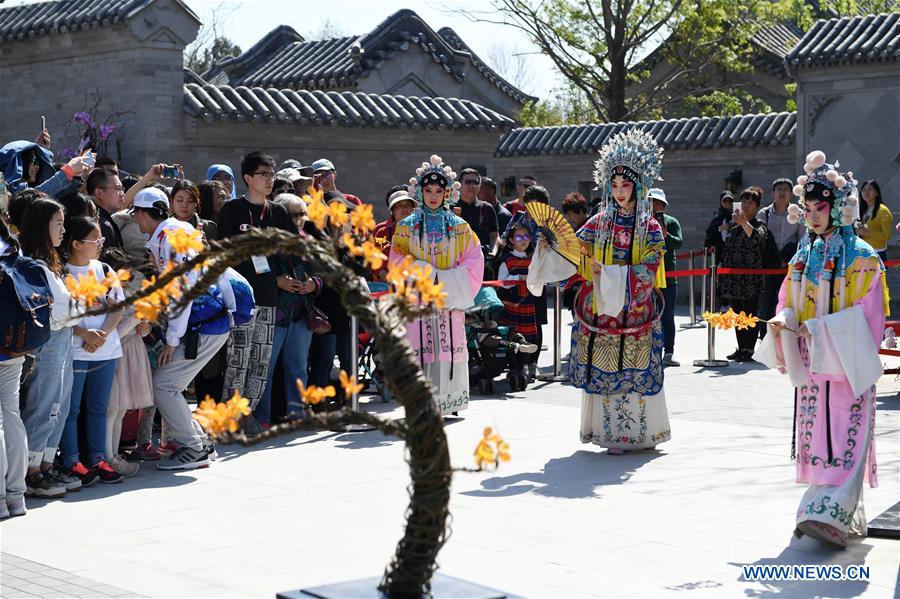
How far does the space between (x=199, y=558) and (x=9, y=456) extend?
144 cm

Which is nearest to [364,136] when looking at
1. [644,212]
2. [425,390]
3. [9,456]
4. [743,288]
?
[743,288]

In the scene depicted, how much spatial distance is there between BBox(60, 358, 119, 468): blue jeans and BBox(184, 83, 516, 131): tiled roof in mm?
9588

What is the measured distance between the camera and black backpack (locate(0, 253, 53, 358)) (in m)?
6.82

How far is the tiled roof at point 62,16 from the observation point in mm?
16594

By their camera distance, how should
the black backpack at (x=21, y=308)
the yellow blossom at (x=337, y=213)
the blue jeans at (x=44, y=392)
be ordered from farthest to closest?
the blue jeans at (x=44, y=392) < the black backpack at (x=21, y=308) < the yellow blossom at (x=337, y=213)

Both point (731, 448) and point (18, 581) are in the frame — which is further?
point (731, 448)

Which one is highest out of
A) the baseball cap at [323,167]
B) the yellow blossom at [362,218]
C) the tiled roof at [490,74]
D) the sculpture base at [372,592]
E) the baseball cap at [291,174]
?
the tiled roof at [490,74]

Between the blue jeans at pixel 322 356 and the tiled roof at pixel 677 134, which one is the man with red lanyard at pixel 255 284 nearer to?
the blue jeans at pixel 322 356

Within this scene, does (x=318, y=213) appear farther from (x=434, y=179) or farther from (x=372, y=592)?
(x=434, y=179)

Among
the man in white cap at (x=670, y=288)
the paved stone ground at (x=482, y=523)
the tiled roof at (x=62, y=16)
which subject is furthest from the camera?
the tiled roof at (x=62, y=16)

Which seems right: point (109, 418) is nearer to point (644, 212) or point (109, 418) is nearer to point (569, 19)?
point (644, 212)

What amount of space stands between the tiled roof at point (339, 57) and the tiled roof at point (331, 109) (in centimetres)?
631

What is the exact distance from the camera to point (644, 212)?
29.5 feet

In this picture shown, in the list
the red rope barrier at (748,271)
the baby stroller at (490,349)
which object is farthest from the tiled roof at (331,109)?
the red rope barrier at (748,271)
